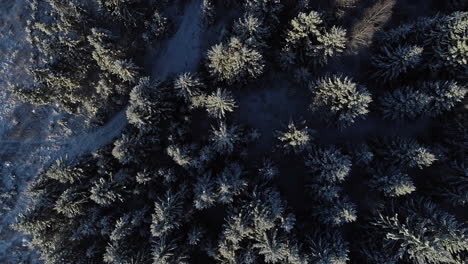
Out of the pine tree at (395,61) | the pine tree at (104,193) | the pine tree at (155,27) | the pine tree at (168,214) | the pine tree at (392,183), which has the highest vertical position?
the pine tree at (155,27)

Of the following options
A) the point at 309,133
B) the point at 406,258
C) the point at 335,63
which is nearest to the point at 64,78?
the point at 309,133

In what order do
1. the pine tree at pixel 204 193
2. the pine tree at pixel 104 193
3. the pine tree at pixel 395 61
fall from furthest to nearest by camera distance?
the pine tree at pixel 395 61 → the pine tree at pixel 104 193 → the pine tree at pixel 204 193

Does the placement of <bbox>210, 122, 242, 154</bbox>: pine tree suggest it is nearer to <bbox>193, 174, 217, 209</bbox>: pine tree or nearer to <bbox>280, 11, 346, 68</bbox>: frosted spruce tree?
<bbox>193, 174, 217, 209</bbox>: pine tree

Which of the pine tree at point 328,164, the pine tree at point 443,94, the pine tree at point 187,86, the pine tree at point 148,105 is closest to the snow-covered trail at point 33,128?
the pine tree at point 187,86

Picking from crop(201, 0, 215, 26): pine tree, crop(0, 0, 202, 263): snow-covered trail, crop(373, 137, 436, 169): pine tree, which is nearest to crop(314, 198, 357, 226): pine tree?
crop(373, 137, 436, 169): pine tree

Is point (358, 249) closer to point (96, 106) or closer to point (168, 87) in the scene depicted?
point (168, 87)

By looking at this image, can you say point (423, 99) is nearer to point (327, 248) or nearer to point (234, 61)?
point (327, 248)

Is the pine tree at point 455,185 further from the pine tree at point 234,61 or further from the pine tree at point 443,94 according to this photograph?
the pine tree at point 234,61
